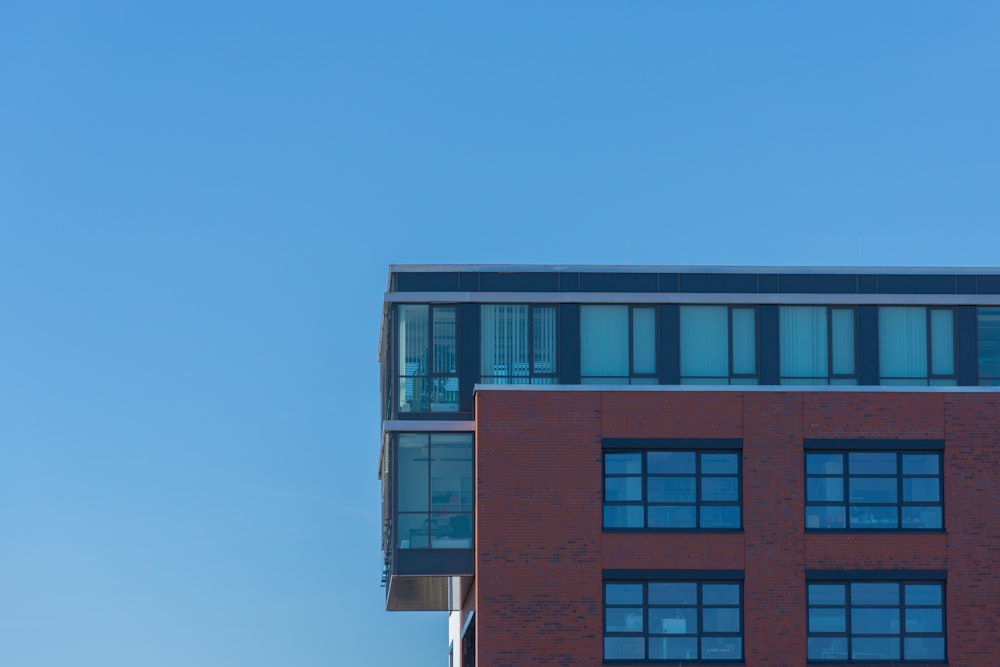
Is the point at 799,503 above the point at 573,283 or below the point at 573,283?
below

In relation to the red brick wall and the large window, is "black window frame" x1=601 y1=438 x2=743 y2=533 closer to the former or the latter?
the red brick wall

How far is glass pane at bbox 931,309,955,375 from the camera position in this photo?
49656 mm

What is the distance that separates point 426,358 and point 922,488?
40.5 ft

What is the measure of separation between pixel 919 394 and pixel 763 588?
6006 mm

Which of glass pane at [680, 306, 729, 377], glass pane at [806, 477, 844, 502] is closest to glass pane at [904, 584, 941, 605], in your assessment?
glass pane at [806, 477, 844, 502]

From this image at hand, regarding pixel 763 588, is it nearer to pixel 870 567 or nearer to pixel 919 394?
pixel 870 567

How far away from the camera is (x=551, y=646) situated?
46.2m

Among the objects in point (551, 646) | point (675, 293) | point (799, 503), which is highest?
point (675, 293)

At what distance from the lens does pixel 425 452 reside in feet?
159

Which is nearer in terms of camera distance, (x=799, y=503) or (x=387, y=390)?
(x=799, y=503)

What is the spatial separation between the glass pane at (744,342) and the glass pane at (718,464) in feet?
9.61

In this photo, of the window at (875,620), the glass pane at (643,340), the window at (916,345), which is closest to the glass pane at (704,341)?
the glass pane at (643,340)

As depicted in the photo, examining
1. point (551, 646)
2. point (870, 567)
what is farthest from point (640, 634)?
point (870, 567)

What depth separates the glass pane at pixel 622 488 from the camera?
47.2 meters
